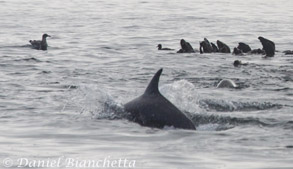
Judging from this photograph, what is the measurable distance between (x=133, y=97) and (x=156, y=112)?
4127 millimetres

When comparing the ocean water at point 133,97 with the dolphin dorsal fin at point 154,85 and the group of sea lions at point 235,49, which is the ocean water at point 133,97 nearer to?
the group of sea lions at point 235,49

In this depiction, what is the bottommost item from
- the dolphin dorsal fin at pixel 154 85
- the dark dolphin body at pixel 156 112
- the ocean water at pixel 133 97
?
the ocean water at pixel 133 97

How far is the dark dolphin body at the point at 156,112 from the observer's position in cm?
1346

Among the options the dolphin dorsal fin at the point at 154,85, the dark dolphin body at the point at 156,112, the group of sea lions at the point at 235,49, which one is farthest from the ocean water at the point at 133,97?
the dolphin dorsal fin at the point at 154,85

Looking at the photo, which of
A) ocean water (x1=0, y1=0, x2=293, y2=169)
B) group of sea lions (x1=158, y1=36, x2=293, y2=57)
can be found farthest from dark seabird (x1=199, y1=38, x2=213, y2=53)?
ocean water (x1=0, y1=0, x2=293, y2=169)

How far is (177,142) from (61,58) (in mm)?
14752

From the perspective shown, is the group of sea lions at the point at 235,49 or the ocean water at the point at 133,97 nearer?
the ocean water at the point at 133,97

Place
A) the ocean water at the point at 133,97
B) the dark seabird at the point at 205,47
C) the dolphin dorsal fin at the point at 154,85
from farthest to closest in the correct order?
the dark seabird at the point at 205,47 → the dolphin dorsal fin at the point at 154,85 → the ocean water at the point at 133,97

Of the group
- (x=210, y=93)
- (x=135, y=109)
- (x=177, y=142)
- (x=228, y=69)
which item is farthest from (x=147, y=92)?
(x=228, y=69)

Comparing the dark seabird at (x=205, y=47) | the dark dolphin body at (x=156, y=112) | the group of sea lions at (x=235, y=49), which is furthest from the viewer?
the dark seabird at (x=205, y=47)

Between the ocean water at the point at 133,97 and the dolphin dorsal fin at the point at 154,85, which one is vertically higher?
the dolphin dorsal fin at the point at 154,85

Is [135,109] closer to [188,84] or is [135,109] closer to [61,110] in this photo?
[61,110]

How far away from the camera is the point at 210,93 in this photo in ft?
61.9

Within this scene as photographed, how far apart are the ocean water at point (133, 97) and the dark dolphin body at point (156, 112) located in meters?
0.13
